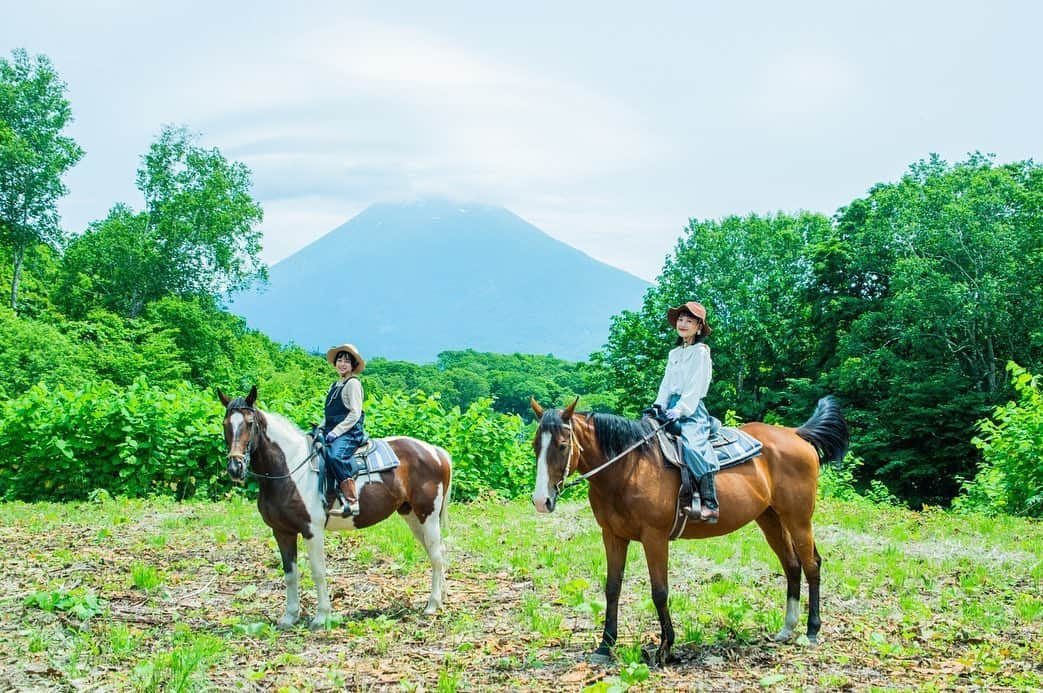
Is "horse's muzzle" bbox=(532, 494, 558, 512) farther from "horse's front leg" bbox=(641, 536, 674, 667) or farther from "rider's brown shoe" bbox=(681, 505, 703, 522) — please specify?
"rider's brown shoe" bbox=(681, 505, 703, 522)

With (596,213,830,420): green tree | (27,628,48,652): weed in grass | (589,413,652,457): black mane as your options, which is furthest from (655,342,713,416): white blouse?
(596,213,830,420): green tree

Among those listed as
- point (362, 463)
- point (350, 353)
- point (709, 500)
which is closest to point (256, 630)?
point (362, 463)

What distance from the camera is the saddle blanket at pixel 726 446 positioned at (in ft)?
22.1

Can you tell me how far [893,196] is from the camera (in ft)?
112

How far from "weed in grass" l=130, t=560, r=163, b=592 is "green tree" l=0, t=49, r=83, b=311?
116ft

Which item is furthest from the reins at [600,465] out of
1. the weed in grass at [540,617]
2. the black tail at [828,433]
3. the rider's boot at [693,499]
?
the black tail at [828,433]

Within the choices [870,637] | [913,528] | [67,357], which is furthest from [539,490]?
[67,357]

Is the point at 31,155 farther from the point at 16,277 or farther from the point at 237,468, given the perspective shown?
the point at 237,468

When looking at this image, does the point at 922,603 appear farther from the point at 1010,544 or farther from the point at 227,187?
the point at 227,187

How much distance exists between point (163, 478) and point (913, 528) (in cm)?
1398

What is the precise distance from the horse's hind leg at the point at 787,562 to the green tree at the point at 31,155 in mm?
39999

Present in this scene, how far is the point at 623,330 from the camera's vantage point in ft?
136

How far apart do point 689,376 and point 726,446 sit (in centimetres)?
72

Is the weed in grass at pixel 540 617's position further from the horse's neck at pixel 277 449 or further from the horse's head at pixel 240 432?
the horse's head at pixel 240 432
